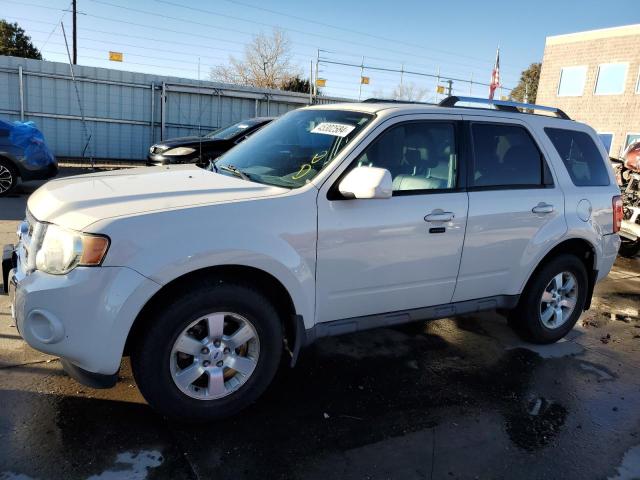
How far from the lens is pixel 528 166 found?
4.14 meters

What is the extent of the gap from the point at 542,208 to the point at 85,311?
3.25 m

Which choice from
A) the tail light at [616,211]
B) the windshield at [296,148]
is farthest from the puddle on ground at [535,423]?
the windshield at [296,148]

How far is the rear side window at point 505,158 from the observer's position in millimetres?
3871

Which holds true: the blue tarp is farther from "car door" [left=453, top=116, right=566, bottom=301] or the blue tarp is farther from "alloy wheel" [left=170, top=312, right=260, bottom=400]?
"car door" [left=453, top=116, right=566, bottom=301]

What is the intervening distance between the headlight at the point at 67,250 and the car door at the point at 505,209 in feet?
7.80

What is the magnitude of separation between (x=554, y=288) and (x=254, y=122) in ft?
26.4

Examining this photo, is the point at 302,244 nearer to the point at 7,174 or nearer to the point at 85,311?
the point at 85,311

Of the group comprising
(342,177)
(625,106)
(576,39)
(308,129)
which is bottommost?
(342,177)

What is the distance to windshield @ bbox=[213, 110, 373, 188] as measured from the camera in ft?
11.1

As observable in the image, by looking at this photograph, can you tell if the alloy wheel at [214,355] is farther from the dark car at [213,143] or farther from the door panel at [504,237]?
the dark car at [213,143]

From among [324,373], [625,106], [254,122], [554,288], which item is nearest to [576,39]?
[625,106]

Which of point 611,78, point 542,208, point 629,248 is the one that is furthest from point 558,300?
point 611,78

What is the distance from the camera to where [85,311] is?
2.57 meters

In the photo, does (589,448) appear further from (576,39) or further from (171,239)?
(576,39)
